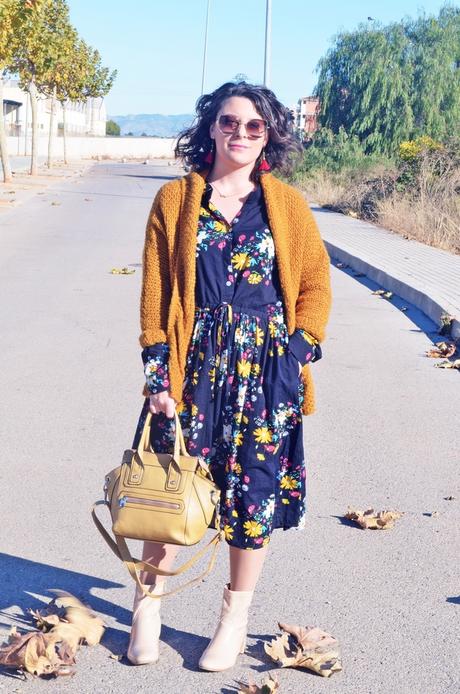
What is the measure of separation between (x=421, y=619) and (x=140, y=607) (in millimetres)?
1040

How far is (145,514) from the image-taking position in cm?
312

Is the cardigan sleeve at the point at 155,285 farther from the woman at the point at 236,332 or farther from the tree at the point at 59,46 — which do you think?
the tree at the point at 59,46

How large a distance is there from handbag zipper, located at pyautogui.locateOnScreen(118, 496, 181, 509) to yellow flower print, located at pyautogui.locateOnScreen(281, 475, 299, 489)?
1.55 ft

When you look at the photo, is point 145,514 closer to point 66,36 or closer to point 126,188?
point 126,188

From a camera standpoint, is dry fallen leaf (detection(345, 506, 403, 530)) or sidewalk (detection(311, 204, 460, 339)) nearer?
dry fallen leaf (detection(345, 506, 403, 530))

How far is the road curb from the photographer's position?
1071 cm

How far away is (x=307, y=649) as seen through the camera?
3525 mm

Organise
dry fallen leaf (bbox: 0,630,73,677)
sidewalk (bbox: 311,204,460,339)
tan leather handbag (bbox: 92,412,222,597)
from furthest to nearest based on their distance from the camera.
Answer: sidewalk (bbox: 311,204,460,339) → dry fallen leaf (bbox: 0,630,73,677) → tan leather handbag (bbox: 92,412,222,597)

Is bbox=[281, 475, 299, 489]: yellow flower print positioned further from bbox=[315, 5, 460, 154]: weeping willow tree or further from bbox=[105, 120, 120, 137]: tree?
bbox=[105, 120, 120, 137]: tree

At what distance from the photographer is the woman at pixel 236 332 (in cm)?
326

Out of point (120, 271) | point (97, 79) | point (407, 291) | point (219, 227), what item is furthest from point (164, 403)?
point (97, 79)

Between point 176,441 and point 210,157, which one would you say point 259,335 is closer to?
point 176,441

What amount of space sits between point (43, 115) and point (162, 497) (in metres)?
106

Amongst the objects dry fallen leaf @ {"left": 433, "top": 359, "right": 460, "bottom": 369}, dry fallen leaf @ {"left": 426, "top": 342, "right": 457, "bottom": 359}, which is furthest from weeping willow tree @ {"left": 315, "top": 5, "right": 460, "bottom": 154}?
dry fallen leaf @ {"left": 433, "top": 359, "right": 460, "bottom": 369}
